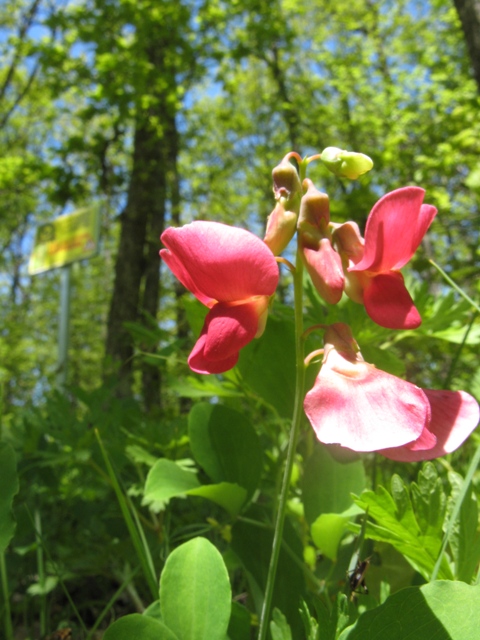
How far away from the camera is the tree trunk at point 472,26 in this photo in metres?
2.78

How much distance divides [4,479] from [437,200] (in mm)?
3163

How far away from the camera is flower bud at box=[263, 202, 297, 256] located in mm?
552

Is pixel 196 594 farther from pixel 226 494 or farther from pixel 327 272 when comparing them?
pixel 327 272

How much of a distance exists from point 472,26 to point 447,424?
9.68 ft

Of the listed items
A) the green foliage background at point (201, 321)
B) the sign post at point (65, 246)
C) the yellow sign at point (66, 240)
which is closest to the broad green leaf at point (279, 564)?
the green foliage background at point (201, 321)

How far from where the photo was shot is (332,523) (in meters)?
0.64

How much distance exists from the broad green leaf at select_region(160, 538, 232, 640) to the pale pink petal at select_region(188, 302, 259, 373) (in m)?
0.17

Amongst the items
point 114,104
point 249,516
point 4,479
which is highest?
point 114,104

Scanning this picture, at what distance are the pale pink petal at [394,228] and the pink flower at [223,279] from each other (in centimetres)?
9

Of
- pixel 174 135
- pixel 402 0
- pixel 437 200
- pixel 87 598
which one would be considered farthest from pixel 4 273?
pixel 87 598

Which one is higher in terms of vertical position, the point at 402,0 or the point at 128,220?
the point at 402,0

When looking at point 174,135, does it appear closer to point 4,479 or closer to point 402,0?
point 4,479

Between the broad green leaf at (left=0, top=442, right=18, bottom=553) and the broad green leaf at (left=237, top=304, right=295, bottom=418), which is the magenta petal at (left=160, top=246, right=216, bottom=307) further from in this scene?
the broad green leaf at (left=0, top=442, right=18, bottom=553)

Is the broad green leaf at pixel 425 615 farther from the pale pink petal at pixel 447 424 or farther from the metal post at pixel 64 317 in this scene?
the metal post at pixel 64 317
